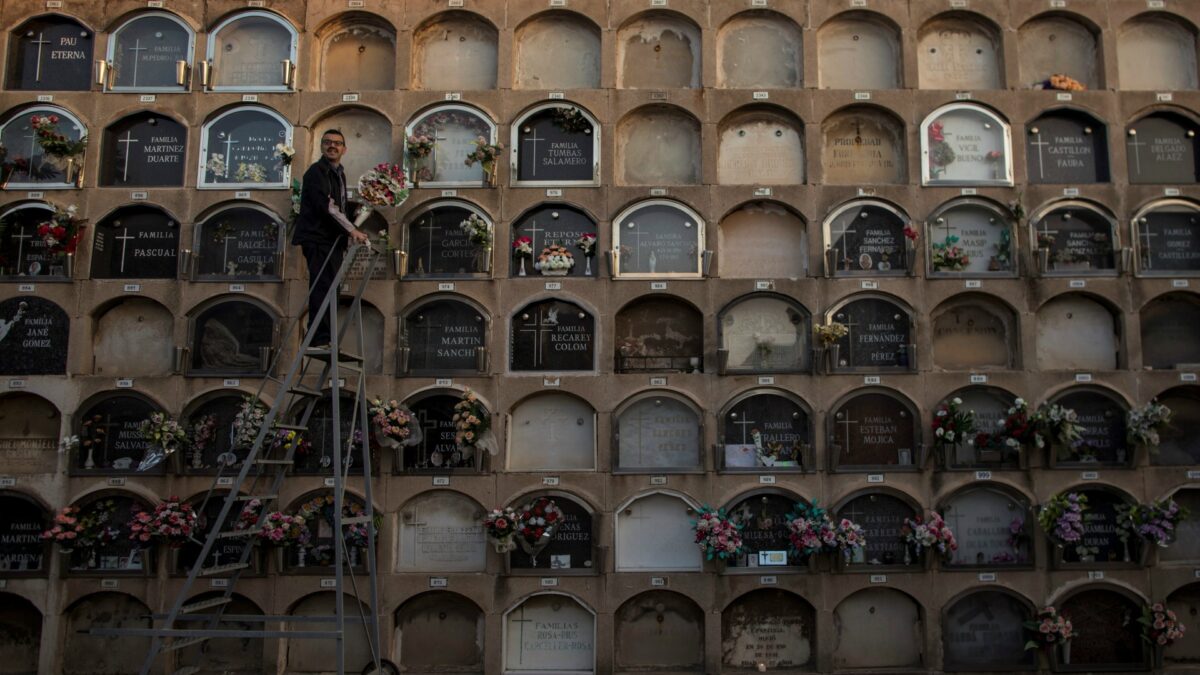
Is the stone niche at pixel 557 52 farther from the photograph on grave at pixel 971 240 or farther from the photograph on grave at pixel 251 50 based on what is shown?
the photograph on grave at pixel 971 240

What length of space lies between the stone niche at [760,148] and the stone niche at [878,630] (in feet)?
13.8

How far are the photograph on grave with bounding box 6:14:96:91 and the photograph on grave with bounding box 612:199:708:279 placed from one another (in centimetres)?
576

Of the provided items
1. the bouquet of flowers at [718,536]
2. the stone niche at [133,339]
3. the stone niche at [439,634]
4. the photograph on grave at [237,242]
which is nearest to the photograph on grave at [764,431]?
the bouquet of flowers at [718,536]

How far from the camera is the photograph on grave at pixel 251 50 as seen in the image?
9633 millimetres

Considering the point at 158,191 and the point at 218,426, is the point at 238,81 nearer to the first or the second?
the point at 158,191

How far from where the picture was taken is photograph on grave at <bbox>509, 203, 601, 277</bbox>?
922 cm

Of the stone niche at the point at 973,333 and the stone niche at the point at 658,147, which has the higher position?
the stone niche at the point at 658,147

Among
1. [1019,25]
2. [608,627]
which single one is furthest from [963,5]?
[608,627]

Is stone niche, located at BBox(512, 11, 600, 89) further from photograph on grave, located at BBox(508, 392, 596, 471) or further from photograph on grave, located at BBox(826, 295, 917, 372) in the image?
photograph on grave, located at BBox(826, 295, 917, 372)

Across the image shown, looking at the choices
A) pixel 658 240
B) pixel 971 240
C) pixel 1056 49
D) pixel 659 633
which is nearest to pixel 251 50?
pixel 658 240

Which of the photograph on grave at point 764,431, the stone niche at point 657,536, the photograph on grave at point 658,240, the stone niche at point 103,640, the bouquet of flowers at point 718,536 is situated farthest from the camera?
the photograph on grave at point 658,240

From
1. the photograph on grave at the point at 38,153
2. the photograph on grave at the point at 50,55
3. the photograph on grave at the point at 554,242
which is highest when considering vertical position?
the photograph on grave at the point at 50,55

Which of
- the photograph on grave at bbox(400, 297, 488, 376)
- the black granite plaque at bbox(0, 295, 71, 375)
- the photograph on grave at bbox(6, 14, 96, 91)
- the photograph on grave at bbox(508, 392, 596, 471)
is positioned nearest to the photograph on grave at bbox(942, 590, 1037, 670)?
the photograph on grave at bbox(508, 392, 596, 471)

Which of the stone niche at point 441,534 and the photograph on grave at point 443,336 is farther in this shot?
the photograph on grave at point 443,336
